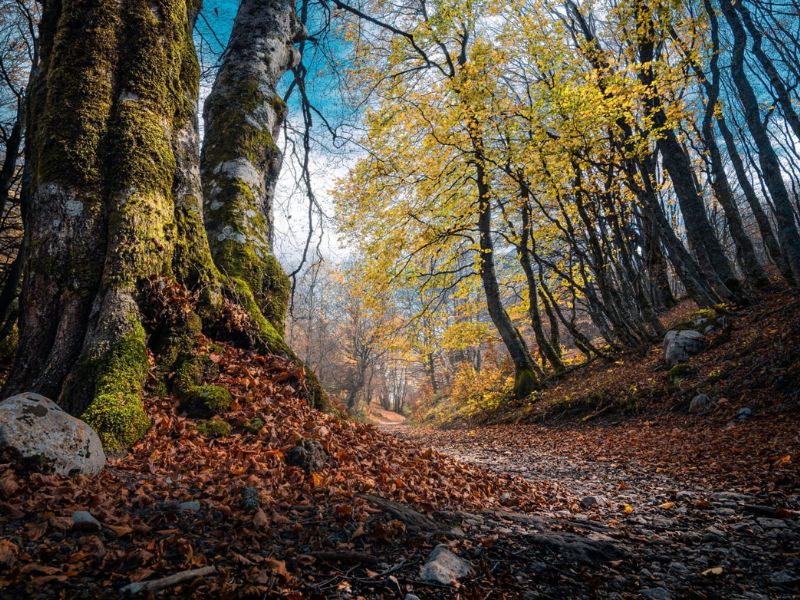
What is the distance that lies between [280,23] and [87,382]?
5.15 metres

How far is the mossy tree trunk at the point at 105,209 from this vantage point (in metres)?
2.55

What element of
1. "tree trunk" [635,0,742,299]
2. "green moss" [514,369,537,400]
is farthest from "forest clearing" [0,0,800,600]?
"green moss" [514,369,537,400]

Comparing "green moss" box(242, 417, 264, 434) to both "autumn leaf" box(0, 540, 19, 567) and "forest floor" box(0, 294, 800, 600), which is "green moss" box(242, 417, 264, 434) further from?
"autumn leaf" box(0, 540, 19, 567)

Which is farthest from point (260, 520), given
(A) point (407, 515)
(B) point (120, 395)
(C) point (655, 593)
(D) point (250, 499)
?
(C) point (655, 593)

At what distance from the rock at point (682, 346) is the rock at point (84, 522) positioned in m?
8.87

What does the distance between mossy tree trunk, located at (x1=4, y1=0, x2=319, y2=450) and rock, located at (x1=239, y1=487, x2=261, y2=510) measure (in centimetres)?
98

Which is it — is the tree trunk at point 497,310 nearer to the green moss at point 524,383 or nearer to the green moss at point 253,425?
the green moss at point 524,383

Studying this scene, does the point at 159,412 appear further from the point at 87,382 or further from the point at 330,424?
the point at 330,424

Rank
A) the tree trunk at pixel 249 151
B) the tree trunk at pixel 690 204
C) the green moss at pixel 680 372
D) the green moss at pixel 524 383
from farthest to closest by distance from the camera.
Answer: the green moss at pixel 524 383 < the tree trunk at pixel 690 204 < the green moss at pixel 680 372 < the tree trunk at pixel 249 151

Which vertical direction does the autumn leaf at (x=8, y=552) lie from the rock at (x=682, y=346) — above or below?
above

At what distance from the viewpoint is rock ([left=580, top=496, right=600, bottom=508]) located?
3.16m

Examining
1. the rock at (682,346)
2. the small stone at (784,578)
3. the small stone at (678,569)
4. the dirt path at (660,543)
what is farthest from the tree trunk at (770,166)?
the small stone at (678,569)

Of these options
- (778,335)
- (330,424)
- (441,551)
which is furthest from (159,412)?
(778,335)

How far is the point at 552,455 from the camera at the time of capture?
19.7ft
